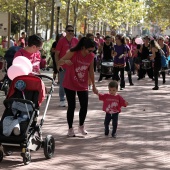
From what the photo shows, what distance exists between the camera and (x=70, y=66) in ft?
37.2

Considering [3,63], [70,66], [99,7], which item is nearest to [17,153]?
[70,66]

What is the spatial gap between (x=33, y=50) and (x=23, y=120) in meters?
1.78

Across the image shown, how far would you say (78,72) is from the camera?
11.3 m

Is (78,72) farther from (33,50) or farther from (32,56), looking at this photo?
(33,50)

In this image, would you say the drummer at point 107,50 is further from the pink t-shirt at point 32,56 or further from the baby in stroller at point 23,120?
the baby in stroller at point 23,120

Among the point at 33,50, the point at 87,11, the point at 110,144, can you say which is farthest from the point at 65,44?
the point at 87,11

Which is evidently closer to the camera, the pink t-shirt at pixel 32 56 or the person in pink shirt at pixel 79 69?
the pink t-shirt at pixel 32 56

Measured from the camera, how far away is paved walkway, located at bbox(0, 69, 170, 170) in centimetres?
920

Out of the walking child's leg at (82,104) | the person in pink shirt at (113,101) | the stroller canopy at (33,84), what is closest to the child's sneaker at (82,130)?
the walking child's leg at (82,104)

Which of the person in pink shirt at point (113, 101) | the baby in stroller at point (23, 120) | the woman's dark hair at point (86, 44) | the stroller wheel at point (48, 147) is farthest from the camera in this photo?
the person in pink shirt at point (113, 101)

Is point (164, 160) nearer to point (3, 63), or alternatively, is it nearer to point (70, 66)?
point (70, 66)

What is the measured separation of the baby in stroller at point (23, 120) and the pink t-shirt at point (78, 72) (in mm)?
1646

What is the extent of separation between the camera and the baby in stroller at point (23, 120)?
893 centimetres

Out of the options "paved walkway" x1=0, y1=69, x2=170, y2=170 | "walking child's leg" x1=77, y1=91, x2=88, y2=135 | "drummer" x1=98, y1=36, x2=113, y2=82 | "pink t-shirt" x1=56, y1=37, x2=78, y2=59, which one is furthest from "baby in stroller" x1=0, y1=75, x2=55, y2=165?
"drummer" x1=98, y1=36, x2=113, y2=82
